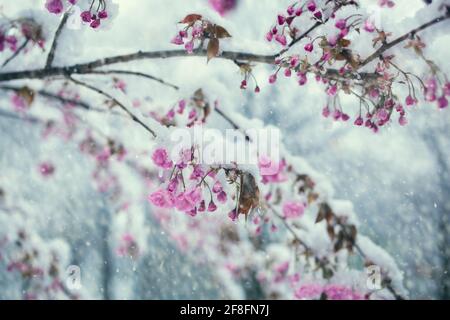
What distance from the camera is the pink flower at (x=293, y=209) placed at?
94.0 inches

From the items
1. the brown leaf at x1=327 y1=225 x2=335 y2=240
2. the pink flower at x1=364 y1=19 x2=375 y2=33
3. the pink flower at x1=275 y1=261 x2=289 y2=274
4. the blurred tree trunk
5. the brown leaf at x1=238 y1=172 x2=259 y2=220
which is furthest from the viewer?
the blurred tree trunk

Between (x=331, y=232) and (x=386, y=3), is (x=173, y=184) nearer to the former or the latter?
(x=331, y=232)

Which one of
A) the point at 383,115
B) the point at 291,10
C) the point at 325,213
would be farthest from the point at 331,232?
the point at 291,10

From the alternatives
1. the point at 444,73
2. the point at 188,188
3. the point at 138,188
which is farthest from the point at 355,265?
the point at 138,188

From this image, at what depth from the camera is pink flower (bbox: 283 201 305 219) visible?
2.39 metres

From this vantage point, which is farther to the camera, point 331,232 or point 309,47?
point 331,232

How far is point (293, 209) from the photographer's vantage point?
2398 millimetres

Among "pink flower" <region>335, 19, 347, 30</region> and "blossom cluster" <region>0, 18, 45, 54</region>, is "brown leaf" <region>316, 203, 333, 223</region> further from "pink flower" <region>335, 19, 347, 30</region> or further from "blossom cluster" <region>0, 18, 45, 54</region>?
"blossom cluster" <region>0, 18, 45, 54</region>

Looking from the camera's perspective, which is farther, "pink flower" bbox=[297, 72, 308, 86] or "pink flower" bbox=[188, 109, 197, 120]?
"pink flower" bbox=[188, 109, 197, 120]

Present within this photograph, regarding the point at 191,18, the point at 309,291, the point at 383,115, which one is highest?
the point at 191,18

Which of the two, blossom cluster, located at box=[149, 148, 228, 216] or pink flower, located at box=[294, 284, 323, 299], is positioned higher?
blossom cluster, located at box=[149, 148, 228, 216]

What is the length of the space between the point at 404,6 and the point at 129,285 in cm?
629

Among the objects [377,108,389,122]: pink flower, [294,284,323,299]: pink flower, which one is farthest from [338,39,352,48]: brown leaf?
[294,284,323,299]: pink flower

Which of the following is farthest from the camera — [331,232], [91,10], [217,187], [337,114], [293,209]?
[293,209]
